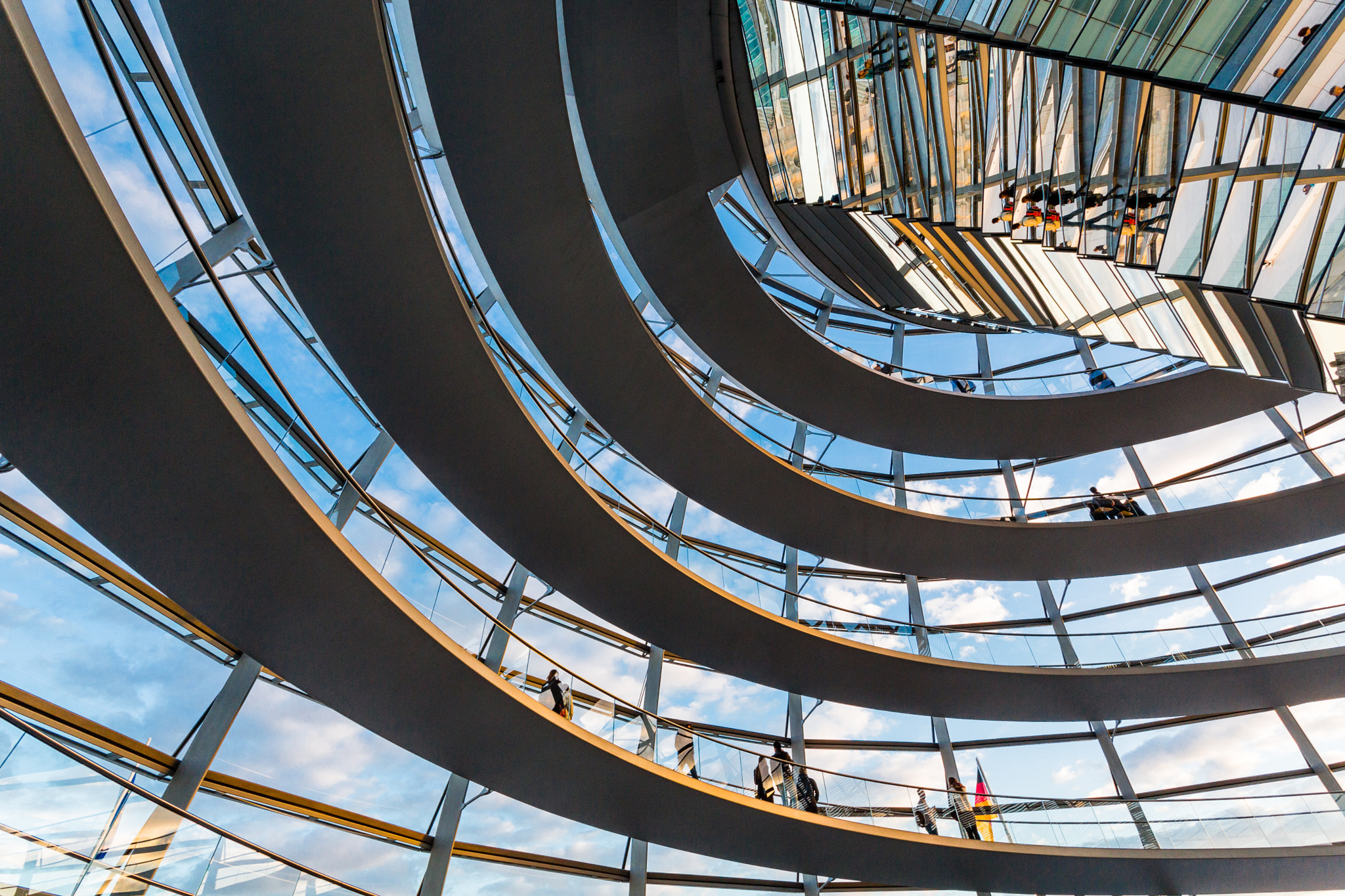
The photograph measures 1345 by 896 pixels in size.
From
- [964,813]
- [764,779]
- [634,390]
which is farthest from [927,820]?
[634,390]

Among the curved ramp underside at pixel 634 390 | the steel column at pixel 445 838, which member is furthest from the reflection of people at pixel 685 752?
the curved ramp underside at pixel 634 390

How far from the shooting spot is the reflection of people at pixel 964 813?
13867mm

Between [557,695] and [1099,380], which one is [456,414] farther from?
[1099,380]

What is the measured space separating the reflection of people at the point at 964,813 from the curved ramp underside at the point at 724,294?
7.54 metres

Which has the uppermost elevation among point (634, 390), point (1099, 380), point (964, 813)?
point (1099, 380)

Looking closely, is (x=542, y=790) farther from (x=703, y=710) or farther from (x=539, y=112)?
(x=539, y=112)

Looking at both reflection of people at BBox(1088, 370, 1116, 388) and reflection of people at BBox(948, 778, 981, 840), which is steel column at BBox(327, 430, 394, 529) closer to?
reflection of people at BBox(948, 778, 981, 840)

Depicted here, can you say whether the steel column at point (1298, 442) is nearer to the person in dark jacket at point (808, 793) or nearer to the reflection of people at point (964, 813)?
the reflection of people at point (964, 813)

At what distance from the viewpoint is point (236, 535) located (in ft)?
23.8

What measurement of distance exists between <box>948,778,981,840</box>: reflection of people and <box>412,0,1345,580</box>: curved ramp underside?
5.05 meters

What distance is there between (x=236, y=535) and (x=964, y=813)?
520 inches

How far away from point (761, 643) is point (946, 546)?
204 inches

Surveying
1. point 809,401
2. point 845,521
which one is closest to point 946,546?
point 845,521

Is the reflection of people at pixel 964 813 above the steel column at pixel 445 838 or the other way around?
above
